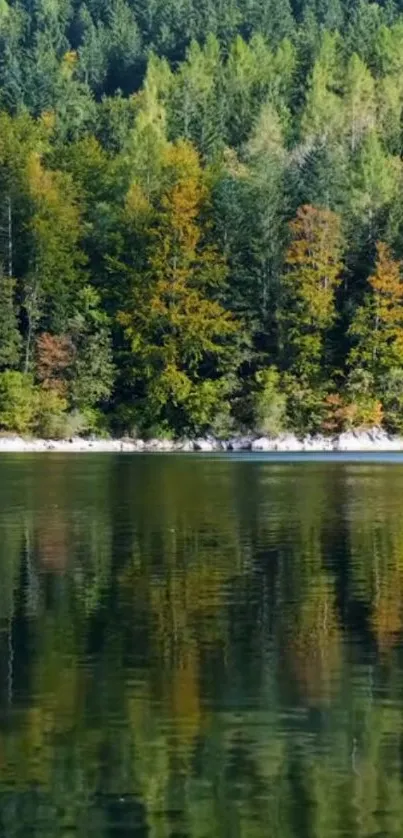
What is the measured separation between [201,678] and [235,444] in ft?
217

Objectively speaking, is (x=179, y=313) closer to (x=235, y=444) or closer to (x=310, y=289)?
(x=310, y=289)

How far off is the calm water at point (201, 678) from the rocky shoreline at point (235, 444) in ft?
155

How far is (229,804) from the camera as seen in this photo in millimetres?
12500

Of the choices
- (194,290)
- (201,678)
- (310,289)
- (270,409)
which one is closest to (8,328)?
(194,290)

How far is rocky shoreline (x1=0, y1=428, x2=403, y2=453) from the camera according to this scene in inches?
3248

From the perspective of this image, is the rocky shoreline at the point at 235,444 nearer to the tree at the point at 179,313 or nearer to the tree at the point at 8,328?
the tree at the point at 179,313

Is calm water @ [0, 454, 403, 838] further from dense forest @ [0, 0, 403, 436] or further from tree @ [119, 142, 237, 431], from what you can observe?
tree @ [119, 142, 237, 431]

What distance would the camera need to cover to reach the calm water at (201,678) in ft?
41.0

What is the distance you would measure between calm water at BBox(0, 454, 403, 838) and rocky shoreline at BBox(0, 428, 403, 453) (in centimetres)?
4710

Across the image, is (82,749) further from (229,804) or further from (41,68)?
(41,68)

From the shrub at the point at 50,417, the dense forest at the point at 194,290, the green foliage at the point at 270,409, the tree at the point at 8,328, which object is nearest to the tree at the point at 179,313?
the dense forest at the point at 194,290

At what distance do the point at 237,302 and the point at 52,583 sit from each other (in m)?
64.0

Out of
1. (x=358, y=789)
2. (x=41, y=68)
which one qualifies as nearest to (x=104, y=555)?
(x=358, y=789)

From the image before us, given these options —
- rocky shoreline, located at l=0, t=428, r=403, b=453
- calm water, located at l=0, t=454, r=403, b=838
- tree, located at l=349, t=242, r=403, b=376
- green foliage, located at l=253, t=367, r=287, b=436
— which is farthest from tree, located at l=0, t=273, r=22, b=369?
calm water, located at l=0, t=454, r=403, b=838
